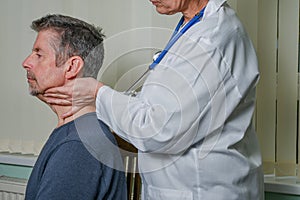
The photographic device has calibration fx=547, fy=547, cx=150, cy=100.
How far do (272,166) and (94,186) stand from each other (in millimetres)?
748

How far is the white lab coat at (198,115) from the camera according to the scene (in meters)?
1.20

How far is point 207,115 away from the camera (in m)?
1.23

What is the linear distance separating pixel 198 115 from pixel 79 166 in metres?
0.31

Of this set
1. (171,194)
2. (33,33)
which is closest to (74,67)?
(171,194)

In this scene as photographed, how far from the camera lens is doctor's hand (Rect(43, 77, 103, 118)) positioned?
130cm

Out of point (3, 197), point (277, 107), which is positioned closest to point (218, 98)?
point (277, 107)

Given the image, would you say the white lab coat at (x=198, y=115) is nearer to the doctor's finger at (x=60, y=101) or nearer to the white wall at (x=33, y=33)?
the doctor's finger at (x=60, y=101)

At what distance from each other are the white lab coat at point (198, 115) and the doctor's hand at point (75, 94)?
42mm

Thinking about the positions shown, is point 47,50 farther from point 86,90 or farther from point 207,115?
point 207,115

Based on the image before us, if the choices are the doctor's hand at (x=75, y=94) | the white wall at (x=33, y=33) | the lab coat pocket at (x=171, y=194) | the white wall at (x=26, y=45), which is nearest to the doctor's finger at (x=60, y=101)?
the doctor's hand at (x=75, y=94)

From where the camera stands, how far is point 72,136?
1354 millimetres

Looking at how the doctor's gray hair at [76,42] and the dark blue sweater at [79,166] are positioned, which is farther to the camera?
the doctor's gray hair at [76,42]

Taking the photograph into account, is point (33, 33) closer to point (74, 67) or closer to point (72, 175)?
point (74, 67)

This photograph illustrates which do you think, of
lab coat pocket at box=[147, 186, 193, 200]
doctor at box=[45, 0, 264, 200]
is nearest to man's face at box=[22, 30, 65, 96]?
doctor at box=[45, 0, 264, 200]
